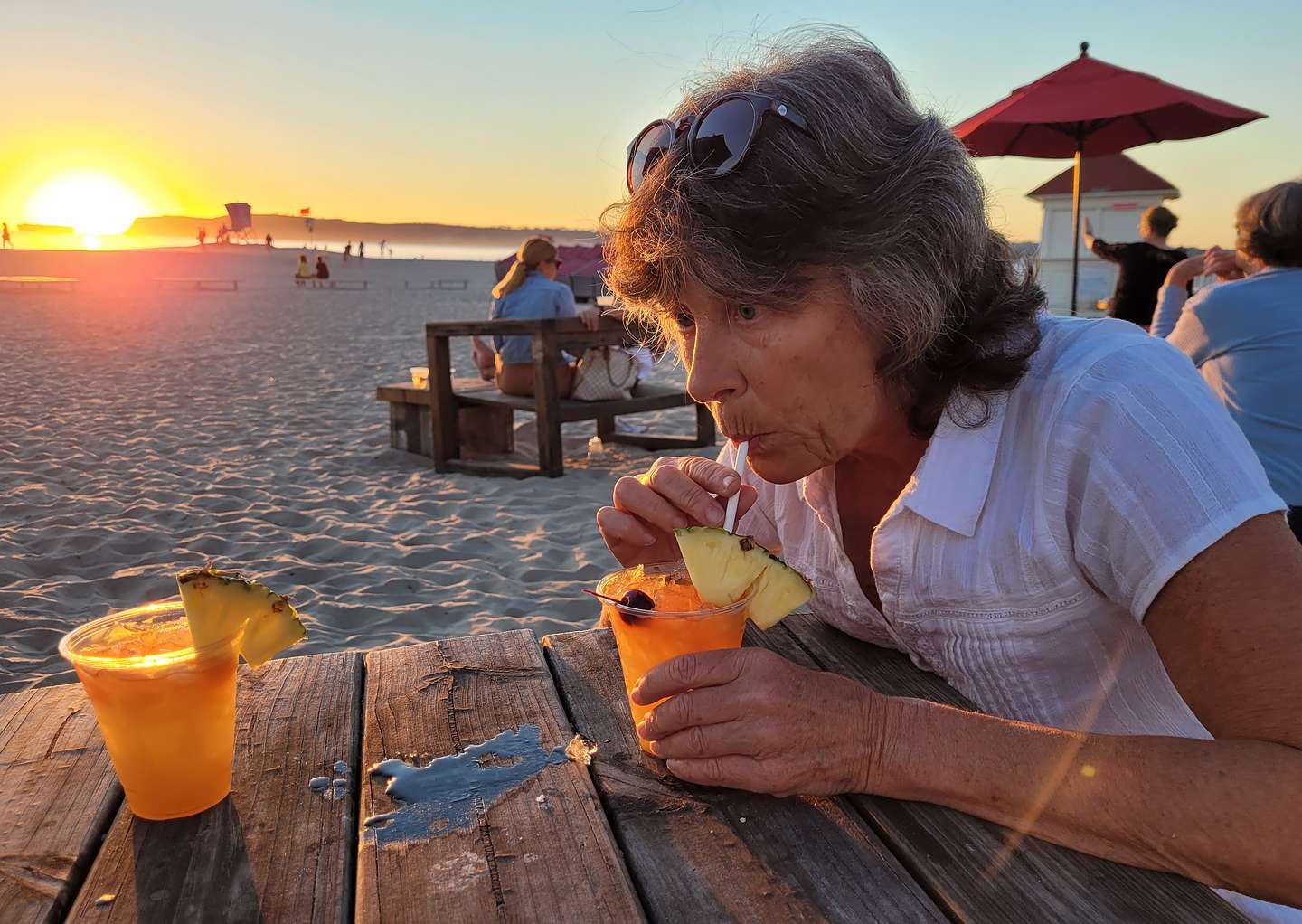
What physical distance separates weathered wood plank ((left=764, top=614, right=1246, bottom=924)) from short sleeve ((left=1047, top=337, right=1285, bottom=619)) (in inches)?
13.2

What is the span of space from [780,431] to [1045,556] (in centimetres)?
41

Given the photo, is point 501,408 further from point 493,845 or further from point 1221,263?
point 493,845

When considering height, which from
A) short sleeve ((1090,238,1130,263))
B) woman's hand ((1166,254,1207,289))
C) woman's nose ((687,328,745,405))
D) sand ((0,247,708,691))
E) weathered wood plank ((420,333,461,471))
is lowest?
sand ((0,247,708,691))

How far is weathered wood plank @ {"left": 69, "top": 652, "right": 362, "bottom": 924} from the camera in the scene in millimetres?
911

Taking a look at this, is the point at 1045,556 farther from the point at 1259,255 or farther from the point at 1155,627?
the point at 1259,255

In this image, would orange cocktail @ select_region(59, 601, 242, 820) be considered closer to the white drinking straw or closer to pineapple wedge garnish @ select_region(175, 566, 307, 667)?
pineapple wedge garnish @ select_region(175, 566, 307, 667)

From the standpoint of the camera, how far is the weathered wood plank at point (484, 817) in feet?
2.98

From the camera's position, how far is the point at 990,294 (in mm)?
1459

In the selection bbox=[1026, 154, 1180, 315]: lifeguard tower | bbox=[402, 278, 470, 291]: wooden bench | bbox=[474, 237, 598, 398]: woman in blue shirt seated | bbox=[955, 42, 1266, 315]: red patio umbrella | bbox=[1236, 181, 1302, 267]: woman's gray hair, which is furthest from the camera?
bbox=[402, 278, 470, 291]: wooden bench

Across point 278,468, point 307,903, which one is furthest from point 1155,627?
point 278,468

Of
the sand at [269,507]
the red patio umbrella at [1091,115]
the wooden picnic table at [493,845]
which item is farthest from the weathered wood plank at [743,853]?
the red patio umbrella at [1091,115]

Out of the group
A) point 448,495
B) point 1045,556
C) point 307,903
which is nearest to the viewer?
point 307,903

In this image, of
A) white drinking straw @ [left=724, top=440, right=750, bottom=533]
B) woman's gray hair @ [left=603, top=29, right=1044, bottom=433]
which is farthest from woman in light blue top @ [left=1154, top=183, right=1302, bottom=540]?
white drinking straw @ [left=724, top=440, right=750, bottom=533]

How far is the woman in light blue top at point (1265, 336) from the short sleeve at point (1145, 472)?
221cm
